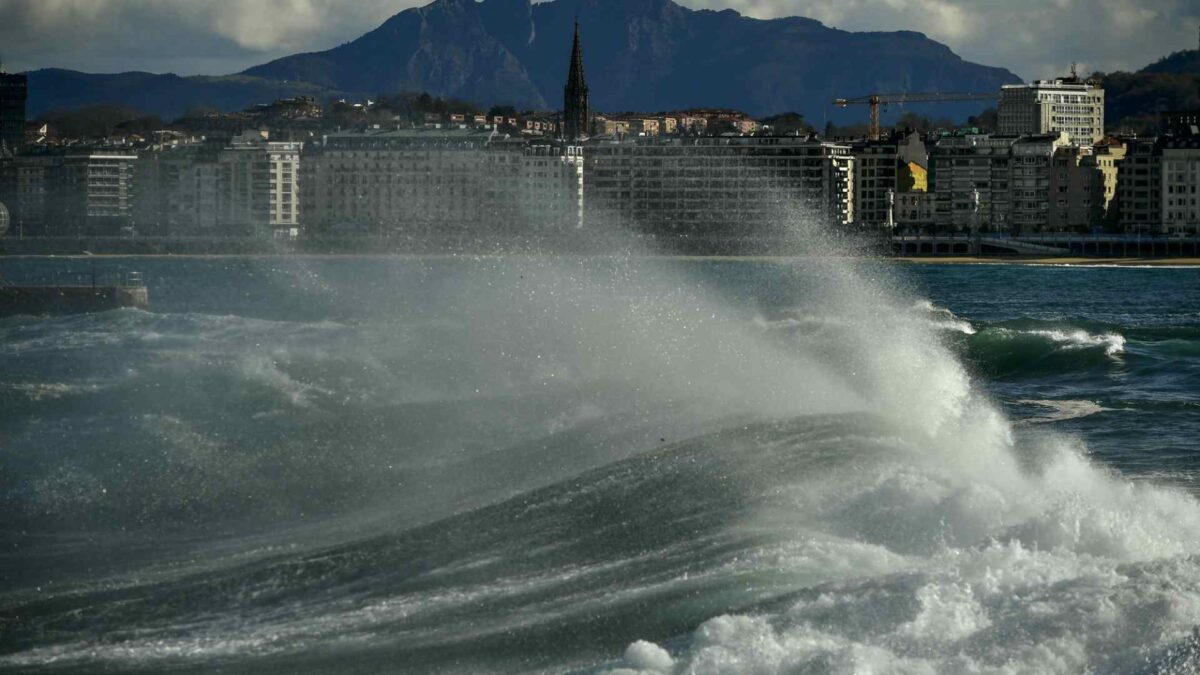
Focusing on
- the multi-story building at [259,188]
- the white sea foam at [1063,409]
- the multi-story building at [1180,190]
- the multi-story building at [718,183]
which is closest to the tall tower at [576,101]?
the multi-story building at [718,183]

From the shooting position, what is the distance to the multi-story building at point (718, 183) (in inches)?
4643

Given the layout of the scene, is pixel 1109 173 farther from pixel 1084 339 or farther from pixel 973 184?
pixel 1084 339

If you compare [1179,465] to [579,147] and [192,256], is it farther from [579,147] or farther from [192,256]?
[579,147]

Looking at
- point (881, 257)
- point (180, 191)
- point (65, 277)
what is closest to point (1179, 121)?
point (881, 257)

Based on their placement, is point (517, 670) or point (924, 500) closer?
point (517, 670)

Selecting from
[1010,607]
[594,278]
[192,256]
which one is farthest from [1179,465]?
[192,256]

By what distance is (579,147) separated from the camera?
124 meters

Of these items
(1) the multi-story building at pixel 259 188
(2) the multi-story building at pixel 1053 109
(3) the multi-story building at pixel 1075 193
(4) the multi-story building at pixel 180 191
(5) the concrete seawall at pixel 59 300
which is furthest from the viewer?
(2) the multi-story building at pixel 1053 109

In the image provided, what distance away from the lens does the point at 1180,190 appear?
4596 inches

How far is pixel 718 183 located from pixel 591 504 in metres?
102

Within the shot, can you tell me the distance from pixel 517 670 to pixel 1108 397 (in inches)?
755

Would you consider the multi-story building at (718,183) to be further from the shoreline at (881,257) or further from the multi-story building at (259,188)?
the multi-story building at (259,188)

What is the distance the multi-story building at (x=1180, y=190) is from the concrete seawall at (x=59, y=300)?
81.7 m

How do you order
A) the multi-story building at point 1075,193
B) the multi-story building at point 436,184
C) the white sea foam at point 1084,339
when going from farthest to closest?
the multi-story building at point 1075,193 < the multi-story building at point 436,184 < the white sea foam at point 1084,339
